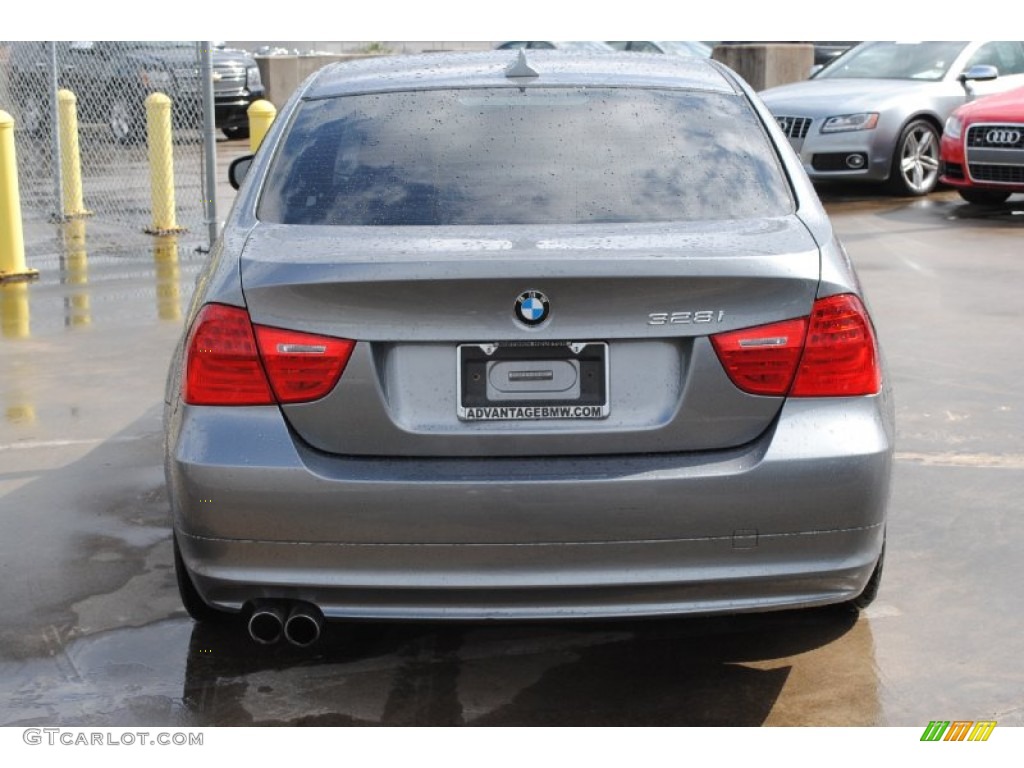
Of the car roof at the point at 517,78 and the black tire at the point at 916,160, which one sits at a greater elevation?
the car roof at the point at 517,78

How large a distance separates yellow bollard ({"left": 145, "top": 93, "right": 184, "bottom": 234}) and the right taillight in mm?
9938

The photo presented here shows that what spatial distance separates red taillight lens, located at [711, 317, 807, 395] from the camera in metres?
3.57

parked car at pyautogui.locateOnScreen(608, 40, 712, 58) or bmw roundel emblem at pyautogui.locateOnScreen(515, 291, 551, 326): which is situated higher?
bmw roundel emblem at pyautogui.locateOnScreen(515, 291, 551, 326)

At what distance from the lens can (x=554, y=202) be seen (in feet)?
13.3

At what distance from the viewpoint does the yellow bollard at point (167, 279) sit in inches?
380

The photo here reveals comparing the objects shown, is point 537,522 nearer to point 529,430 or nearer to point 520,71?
point 529,430

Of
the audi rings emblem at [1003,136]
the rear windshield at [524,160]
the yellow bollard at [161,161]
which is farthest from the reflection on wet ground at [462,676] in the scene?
the audi rings emblem at [1003,136]

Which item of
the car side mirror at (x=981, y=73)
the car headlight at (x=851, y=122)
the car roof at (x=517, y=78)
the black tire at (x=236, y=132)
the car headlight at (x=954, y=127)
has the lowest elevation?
the black tire at (x=236, y=132)

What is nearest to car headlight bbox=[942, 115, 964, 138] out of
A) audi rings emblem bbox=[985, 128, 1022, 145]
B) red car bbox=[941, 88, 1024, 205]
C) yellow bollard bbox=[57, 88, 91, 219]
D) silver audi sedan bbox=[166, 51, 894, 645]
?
Result: red car bbox=[941, 88, 1024, 205]
